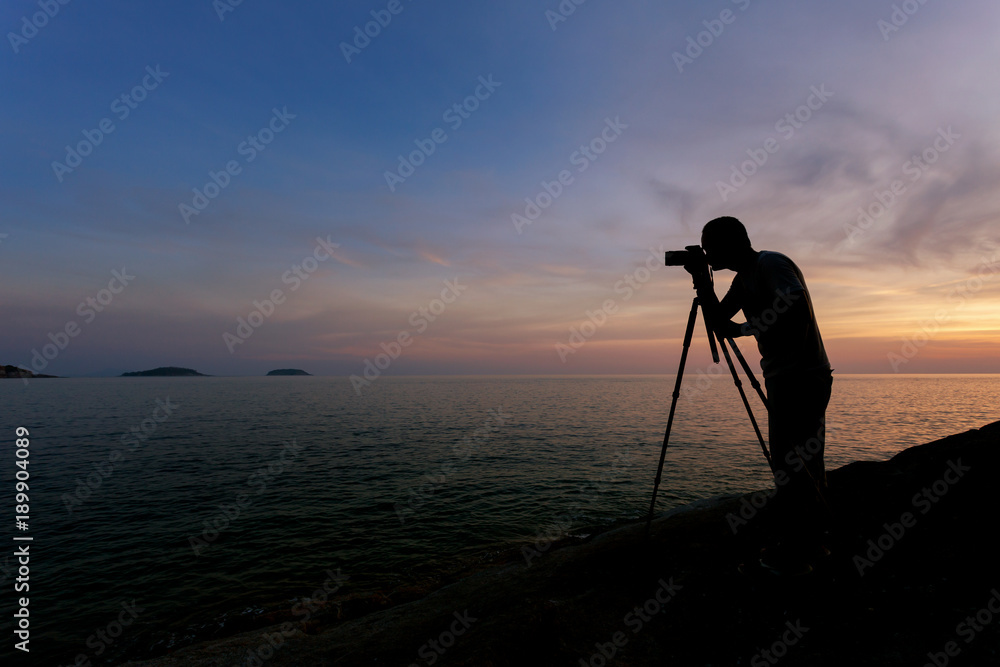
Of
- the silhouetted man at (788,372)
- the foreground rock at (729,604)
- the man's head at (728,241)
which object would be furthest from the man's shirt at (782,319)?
the foreground rock at (729,604)

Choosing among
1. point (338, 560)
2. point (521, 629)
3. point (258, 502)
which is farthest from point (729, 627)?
point (258, 502)

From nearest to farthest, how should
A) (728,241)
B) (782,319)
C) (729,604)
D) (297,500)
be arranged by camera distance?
(782,319) → (729,604) → (728,241) → (297,500)

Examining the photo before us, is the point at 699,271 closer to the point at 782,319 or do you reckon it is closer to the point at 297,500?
the point at 782,319

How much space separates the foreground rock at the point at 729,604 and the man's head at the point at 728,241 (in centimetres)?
357

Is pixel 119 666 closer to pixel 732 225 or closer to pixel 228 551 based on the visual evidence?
pixel 228 551

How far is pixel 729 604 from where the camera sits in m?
4.61

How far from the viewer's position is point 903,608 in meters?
4.11

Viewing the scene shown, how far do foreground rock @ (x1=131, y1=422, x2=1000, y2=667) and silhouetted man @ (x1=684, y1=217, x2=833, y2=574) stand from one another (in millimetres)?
633

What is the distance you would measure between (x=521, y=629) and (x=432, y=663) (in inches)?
38.7

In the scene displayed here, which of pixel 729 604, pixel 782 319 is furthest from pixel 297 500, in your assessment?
pixel 782 319

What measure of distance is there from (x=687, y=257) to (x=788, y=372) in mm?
1618

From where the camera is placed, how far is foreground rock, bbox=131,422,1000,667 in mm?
3883

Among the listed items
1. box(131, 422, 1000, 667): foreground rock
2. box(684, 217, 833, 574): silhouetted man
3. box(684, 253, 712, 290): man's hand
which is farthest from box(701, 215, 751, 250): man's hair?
box(131, 422, 1000, 667): foreground rock

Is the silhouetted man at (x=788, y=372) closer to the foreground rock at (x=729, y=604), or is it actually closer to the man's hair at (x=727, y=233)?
the man's hair at (x=727, y=233)
